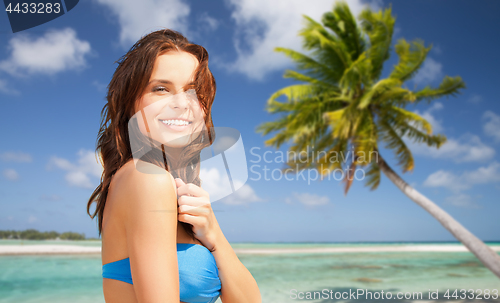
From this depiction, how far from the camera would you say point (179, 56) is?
1.15 meters

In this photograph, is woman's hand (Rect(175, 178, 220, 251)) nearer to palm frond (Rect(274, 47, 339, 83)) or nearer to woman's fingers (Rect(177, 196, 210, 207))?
woman's fingers (Rect(177, 196, 210, 207))

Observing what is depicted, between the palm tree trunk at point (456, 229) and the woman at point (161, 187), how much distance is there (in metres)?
10.2

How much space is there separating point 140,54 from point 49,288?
17.8m

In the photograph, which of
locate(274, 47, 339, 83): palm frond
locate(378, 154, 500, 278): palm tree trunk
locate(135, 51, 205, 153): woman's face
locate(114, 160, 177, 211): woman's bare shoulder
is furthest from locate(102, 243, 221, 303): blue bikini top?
locate(274, 47, 339, 83): palm frond

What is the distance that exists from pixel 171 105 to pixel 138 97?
14 cm

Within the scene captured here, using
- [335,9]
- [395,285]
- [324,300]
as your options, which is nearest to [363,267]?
[395,285]

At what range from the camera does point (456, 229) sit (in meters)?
9.42

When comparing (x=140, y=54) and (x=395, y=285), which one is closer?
(x=140, y=54)

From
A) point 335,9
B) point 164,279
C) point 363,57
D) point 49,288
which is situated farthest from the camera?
point 49,288

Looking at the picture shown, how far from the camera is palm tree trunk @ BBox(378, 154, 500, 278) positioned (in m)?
8.75

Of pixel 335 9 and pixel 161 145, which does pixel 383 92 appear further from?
pixel 161 145

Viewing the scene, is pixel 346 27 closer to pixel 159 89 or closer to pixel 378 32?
pixel 378 32

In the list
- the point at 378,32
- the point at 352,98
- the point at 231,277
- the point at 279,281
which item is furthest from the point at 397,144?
the point at 231,277

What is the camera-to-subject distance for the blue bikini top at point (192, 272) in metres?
0.99
